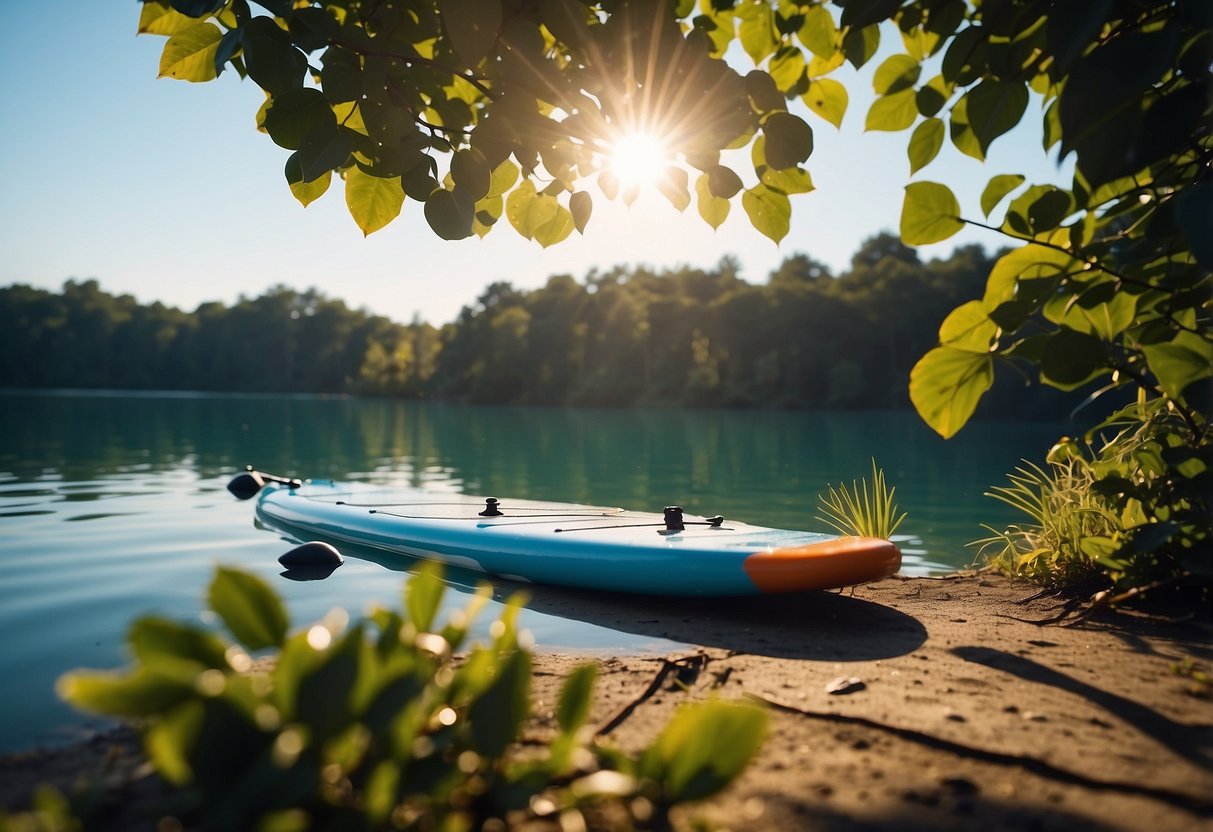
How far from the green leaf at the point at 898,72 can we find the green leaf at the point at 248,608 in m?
1.99

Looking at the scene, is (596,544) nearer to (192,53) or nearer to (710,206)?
(710,206)

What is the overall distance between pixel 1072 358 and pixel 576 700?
6.20 feet

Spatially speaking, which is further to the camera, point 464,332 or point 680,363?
point 464,332

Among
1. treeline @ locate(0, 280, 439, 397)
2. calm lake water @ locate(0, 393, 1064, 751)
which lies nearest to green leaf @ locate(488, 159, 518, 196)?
calm lake water @ locate(0, 393, 1064, 751)

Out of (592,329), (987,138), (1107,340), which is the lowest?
(1107,340)

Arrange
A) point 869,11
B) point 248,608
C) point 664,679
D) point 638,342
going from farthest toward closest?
1. point 638,342
2. point 664,679
3. point 869,11
4. point 248,608

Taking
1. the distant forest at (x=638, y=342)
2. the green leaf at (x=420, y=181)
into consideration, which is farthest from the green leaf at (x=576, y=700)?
the distant forest at (x=638, y=342)

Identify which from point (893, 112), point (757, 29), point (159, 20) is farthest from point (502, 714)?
point (757, 29)

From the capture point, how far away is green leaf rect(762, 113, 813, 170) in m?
1.85

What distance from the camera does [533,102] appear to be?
196 cm

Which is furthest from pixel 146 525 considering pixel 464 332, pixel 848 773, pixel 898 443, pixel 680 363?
pixel 464 332

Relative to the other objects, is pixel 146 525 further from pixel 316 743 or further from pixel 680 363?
pixel 680 363

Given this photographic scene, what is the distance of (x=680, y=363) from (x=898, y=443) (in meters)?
29.7

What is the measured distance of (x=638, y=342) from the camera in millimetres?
51500
